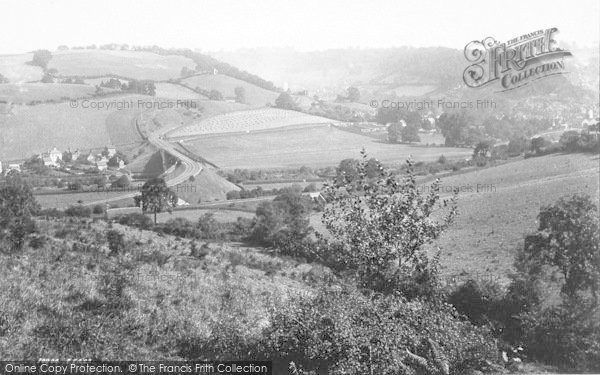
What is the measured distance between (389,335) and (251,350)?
2.55 m

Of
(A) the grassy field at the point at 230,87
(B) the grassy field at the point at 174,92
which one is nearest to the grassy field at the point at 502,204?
(B) the grassy field at the point at 174,92

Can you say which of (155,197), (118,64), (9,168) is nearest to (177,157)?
(155,197)

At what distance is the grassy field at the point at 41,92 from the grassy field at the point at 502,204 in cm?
3340

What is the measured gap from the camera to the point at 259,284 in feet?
57.5

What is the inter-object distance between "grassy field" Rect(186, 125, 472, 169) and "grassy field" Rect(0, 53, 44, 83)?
19.0 m

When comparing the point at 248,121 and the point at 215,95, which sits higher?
the point at 215,95

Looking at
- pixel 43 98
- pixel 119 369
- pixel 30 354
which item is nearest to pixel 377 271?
pixel 119 369

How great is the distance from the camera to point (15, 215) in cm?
1980

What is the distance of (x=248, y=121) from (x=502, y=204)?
133 ft

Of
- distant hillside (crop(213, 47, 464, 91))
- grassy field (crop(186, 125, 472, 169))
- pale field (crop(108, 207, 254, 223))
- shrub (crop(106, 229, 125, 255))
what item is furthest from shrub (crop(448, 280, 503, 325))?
distant hillside (crop(213, 47, 464, 91))

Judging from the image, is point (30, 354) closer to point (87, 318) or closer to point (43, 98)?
point (87, 318)

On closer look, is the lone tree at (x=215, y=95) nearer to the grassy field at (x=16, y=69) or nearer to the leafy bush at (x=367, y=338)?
the grassy field at (x=16, y=69)

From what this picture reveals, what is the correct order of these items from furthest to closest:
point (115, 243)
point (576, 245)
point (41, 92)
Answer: point (41, 92), point (115, 243), point (576, 245)

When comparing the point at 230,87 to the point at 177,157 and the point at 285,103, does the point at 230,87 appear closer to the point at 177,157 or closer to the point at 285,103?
the point at 285,103
